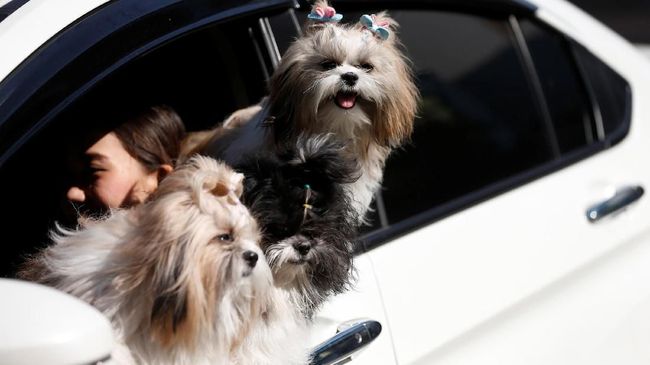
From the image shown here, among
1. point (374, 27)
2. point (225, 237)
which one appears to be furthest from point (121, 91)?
point (225, 237)

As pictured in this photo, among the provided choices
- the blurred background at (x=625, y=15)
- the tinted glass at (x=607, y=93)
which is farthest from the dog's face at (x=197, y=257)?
the blurred background at (x=625, y=15)

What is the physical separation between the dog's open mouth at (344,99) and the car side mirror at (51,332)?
1.12 m

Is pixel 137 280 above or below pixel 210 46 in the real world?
below

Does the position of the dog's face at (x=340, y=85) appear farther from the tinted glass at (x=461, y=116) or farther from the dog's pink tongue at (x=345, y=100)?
the tinted glass at (x=461, y=116)

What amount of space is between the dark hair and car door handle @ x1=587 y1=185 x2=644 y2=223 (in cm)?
157

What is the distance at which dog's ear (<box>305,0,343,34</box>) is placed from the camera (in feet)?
9.31

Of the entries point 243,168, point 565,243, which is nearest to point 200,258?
point 243,168

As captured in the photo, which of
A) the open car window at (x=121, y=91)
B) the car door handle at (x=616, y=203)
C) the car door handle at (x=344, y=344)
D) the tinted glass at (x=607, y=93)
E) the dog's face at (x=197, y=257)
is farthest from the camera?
the tinted glass at (x=607, y=93)

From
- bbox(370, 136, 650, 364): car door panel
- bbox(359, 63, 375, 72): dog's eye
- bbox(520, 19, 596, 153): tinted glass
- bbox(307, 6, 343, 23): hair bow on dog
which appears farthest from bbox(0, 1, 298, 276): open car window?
bbox(520, 19, 596, 153): tinted glass

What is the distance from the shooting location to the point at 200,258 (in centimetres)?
194

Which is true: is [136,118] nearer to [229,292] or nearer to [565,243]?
[229,292]

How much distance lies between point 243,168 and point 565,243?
1.69 m

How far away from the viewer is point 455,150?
3.68 m

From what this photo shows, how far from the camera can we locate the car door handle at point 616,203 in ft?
12.0
